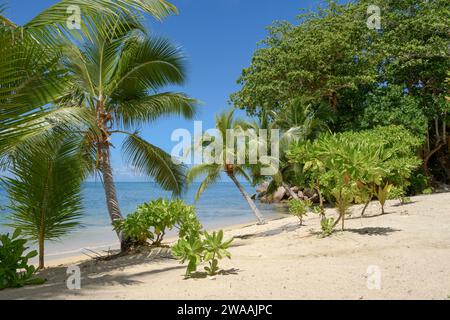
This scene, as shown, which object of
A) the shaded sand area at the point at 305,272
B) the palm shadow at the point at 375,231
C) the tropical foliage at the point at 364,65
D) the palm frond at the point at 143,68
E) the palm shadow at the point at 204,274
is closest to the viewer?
the shaded sand area at the point at 305,272

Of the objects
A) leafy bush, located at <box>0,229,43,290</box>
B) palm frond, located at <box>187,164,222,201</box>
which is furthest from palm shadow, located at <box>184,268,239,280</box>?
palm frond, located at <box>187,164,222,201</box>

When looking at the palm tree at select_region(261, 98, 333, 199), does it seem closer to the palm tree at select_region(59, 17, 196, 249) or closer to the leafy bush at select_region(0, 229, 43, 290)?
the palm tree at select_region(59, 17, 196, 249)

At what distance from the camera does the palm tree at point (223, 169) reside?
13680 millimetres

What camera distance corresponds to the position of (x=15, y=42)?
4402mm

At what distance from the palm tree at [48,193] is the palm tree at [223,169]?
19.5ft

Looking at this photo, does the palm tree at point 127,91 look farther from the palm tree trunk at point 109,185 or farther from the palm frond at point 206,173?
the palm frond at point 206,173

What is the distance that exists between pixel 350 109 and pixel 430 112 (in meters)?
3.65

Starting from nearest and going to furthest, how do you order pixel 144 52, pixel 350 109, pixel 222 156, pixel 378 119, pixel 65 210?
1. pixel 65 210
2. pixel 144 52
3. pixel 222 156
4. pixel 378 119
5. pixel 350 109

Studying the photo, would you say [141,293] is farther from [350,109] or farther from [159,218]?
[350,109]

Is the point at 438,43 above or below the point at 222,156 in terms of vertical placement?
above

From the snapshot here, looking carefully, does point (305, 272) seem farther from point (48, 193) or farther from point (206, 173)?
point (206, 173)

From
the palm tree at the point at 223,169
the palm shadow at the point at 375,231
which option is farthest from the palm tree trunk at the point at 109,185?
the palm shadow at the point at 375,231
